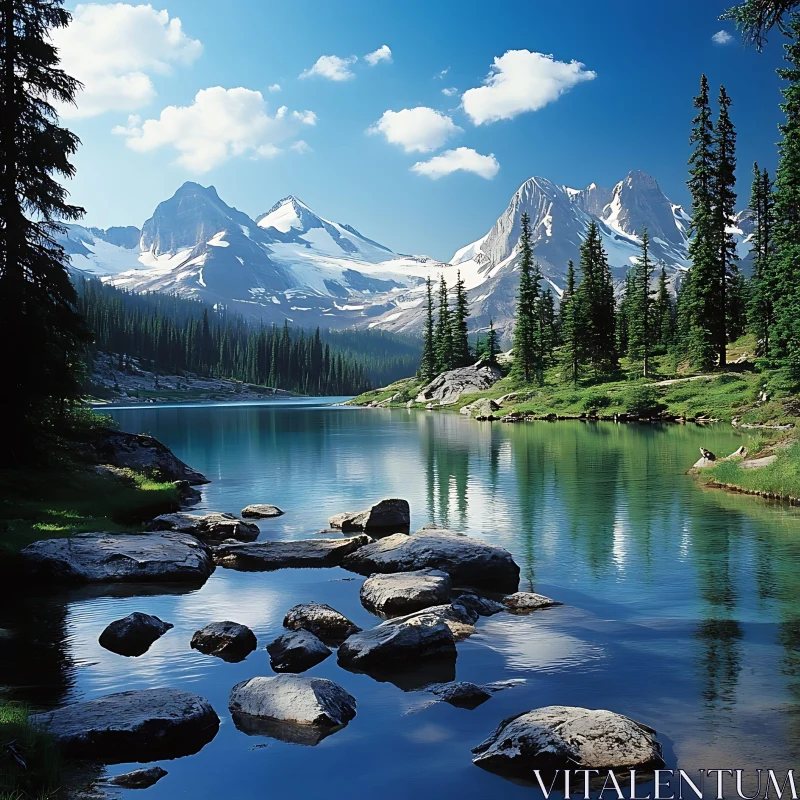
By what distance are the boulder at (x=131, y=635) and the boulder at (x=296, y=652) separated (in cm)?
243

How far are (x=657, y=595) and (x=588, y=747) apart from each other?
328 inches

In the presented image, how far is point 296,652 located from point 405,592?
3.58m

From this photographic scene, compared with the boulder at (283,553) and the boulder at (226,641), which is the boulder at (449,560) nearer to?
the boulder at (283,553)

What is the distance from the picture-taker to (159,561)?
17953 millimetres

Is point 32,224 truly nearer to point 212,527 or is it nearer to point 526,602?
point 212,527

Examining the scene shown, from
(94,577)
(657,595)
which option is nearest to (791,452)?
(657,595)

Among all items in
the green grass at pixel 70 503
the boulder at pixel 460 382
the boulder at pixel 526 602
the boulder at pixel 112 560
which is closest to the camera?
the boulder at pixel 526 602

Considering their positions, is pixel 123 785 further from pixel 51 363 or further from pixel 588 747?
pixel 51 363

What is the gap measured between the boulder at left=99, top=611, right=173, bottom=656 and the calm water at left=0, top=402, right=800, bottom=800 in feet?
0.78

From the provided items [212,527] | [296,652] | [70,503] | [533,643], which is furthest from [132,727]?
[70,503]

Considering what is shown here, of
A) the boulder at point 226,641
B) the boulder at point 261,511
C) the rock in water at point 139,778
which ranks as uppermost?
the boulder at point 261,511

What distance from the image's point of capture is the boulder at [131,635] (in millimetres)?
12875

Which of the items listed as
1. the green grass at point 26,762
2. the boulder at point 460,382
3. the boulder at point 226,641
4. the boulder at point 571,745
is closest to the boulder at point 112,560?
the boulder at point 226,641

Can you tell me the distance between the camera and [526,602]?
1540 cm
